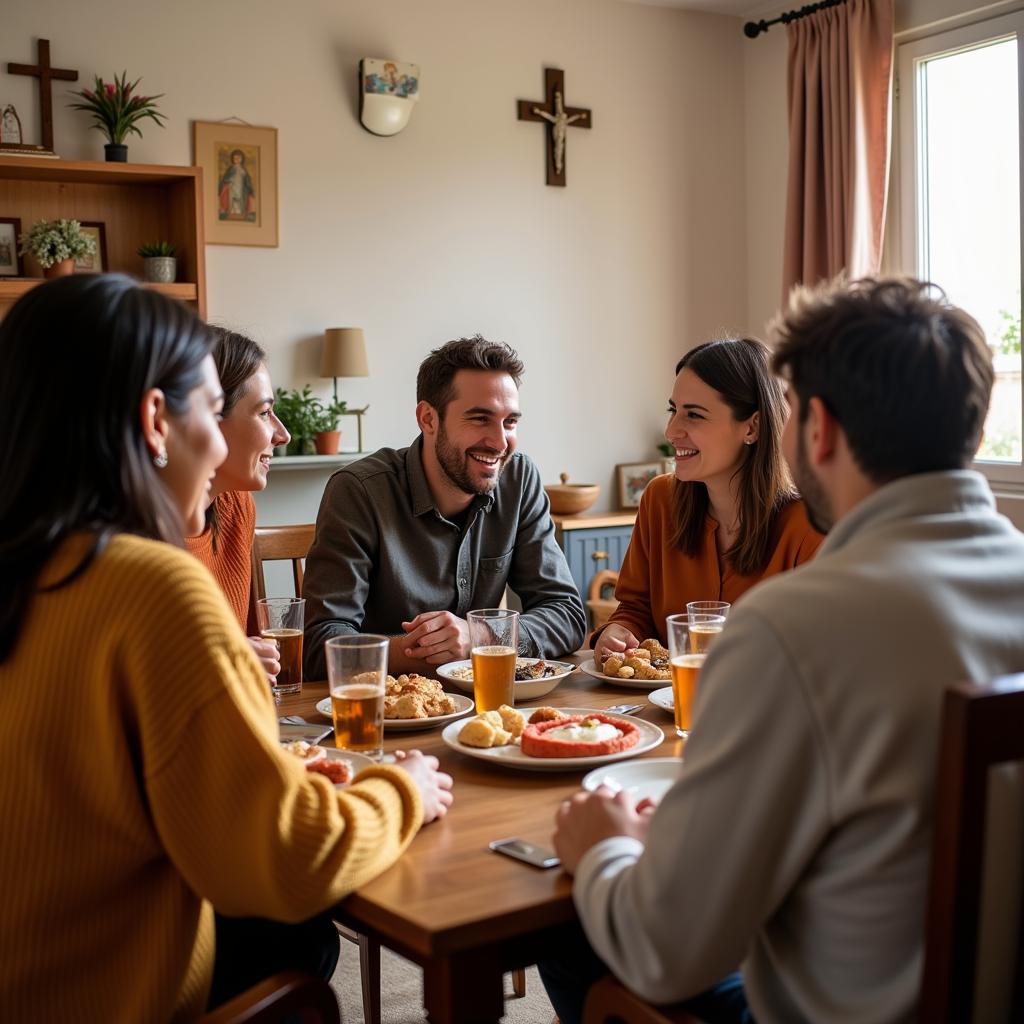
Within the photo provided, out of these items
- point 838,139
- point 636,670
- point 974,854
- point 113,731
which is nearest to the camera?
point 974,854

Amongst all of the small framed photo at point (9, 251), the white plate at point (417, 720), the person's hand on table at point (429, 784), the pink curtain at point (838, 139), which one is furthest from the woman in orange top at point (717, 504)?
the small framed photo at point (9, 251)

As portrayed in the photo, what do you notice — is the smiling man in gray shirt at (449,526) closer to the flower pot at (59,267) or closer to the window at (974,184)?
the flower pot at (59,267)

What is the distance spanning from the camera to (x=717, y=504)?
97.0 inches

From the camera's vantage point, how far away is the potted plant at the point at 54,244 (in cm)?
391

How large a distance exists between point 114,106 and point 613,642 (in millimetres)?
2887

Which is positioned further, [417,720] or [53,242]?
[53,242]

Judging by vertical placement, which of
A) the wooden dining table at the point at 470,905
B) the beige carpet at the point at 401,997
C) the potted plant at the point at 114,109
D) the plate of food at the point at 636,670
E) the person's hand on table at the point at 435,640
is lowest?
the beige carpet at the point at 401,997

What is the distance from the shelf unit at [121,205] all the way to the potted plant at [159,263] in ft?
0.15

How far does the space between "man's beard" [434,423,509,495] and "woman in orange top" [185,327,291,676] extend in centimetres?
35

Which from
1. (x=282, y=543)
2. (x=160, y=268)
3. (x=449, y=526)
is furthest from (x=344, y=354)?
(x=449, y=526)

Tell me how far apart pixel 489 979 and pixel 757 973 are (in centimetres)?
25

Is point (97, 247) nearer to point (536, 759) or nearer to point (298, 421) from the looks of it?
point (298, 421)

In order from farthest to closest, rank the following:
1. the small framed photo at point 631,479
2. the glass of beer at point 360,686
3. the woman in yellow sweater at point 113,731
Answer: the small framed photo at point 631,479
the glass of beer at point 360,686
the woman in yellow sweater at point 113,731

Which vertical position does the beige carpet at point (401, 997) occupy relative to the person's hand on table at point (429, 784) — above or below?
below
